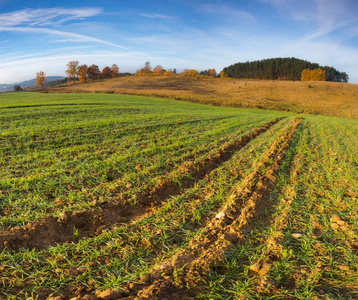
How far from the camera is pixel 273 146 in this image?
908 centimetres

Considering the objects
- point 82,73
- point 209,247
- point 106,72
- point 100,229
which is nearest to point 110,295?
point 100,229

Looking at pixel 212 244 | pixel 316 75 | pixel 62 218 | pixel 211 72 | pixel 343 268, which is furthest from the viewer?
pixel 211 72

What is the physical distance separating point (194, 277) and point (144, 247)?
3.15 ft

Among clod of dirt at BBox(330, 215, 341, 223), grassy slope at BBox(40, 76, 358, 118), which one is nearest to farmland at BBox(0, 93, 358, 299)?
clod of dirt at BBox(330, 215, 341, 223)

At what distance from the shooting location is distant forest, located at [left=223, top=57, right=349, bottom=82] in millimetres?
125625

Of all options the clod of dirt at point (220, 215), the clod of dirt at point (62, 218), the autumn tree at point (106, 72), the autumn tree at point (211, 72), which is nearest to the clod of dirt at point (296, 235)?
the clod of dirt at point (220, 215)

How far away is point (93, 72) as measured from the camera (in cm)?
10100

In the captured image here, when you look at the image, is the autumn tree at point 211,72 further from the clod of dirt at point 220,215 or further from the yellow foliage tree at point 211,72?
the clod of dirt at point 220,215

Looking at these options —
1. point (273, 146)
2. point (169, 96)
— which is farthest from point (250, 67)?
point (273, 146)

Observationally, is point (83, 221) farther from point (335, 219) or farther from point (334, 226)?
point (335, 219)

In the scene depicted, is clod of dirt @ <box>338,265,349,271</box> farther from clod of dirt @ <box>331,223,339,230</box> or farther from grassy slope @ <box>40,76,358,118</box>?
grassy slope @ <box>40,76,358,118</box>

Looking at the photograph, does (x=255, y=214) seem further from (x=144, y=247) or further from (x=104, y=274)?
(x=104, y=274)

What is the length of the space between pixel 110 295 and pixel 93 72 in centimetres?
11242

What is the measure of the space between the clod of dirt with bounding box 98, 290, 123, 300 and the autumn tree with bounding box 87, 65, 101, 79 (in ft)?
363
